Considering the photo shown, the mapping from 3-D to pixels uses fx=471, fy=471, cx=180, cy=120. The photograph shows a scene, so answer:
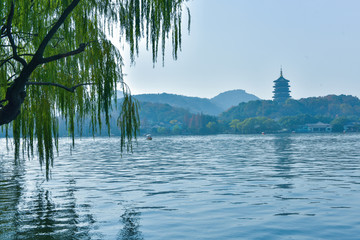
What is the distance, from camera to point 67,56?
9.09 m

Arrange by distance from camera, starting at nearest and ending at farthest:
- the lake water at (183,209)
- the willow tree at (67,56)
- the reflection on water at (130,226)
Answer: the willow tree at (67,56) → the reflection on water at (130,226) → the lake water at (183,209)

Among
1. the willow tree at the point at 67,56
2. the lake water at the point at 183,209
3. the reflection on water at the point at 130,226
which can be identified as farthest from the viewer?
the lake water at the point at 183,209

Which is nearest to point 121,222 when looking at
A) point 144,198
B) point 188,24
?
point 144,198

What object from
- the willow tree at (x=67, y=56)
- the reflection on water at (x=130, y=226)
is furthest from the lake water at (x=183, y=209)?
the willow tree at (x=67, y=56)

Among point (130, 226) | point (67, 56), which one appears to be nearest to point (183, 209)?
point (130, 226)

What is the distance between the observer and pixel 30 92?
34.8ft

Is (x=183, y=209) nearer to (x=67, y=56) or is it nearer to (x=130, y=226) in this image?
(x=130, y=226)

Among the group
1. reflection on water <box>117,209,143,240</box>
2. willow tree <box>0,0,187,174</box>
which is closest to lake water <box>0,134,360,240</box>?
reflection on water <box>117,209,143,240</box>

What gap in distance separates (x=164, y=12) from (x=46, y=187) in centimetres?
1616

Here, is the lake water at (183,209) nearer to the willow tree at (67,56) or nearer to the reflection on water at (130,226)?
the reflection on water at (130,226)

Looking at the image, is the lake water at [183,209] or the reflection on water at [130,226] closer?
the reflection on water at [130,226]

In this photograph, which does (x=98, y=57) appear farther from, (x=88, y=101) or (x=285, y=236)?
(x=285, y=236)

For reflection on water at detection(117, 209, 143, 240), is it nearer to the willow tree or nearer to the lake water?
the lake water

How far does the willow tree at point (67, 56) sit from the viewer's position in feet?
23.9
